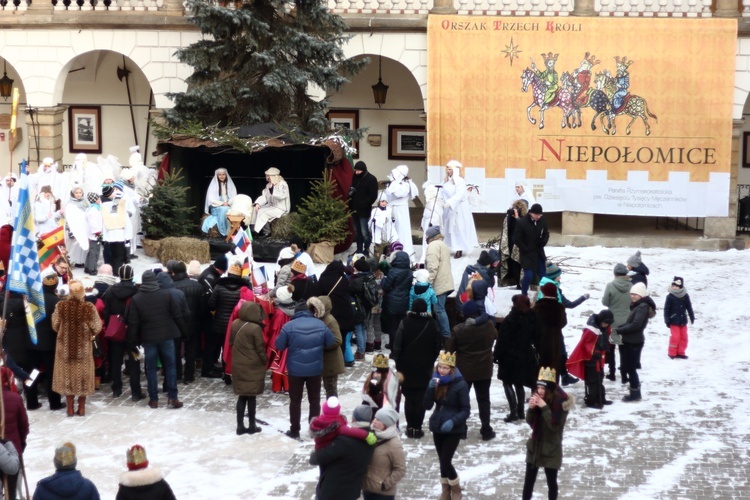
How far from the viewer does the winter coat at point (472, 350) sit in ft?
47.1

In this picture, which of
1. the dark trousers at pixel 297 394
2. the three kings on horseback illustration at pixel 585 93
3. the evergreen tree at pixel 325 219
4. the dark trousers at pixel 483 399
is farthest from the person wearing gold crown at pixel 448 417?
the three kings on horseback illustration at pixel 585 93

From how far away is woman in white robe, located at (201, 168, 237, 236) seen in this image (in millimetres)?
22750

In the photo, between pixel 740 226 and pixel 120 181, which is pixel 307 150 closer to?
pixel 120 181

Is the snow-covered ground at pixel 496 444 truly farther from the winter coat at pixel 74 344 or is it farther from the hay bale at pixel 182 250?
the hay bale at pixel 182 250

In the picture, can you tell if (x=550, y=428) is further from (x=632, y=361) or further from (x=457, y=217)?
(x=457, y=217)

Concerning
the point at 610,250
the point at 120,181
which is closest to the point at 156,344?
the point at 120,181

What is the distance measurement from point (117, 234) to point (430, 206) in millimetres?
5191

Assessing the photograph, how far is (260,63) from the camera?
23875 mm

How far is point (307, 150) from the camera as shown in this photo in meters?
23.9

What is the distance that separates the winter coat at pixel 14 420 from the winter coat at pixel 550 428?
4404 millimetres

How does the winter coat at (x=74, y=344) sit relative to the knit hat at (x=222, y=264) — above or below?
Answer: below

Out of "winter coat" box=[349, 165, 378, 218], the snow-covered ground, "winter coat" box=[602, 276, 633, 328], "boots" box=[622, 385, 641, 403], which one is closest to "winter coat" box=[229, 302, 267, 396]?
the snow-covered ground

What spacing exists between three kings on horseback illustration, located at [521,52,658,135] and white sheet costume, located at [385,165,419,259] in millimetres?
3544

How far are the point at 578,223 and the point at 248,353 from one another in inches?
478
